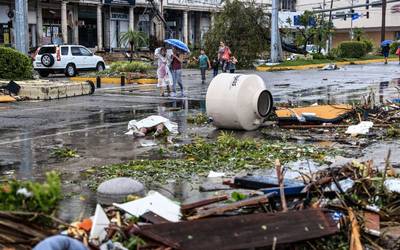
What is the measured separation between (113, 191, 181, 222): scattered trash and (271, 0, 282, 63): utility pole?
33.5 meters

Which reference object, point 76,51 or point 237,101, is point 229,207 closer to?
point 237,101

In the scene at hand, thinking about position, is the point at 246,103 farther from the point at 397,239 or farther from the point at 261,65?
the point at 261,65

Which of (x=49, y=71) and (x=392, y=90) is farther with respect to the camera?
(x=49, y=71)

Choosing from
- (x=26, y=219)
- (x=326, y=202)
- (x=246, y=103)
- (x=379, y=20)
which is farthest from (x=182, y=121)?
(x=379, y=20)

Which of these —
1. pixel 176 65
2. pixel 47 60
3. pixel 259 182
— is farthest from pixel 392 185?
pixel 47 60

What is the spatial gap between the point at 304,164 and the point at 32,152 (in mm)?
4416

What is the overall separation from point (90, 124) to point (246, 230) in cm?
895

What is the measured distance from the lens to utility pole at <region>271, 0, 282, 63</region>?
37.8 meters

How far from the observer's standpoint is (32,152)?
9656mm

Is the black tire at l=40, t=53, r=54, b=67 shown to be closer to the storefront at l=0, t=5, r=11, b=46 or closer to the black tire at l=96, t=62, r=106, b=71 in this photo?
the black tire at l=96, t=62, r=106, b=71

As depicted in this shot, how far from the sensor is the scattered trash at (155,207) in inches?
203

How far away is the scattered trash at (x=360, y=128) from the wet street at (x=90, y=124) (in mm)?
952

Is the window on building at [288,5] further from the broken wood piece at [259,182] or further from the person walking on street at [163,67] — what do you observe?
the broken wood piece at [259,182]

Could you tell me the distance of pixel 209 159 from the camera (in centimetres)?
885
